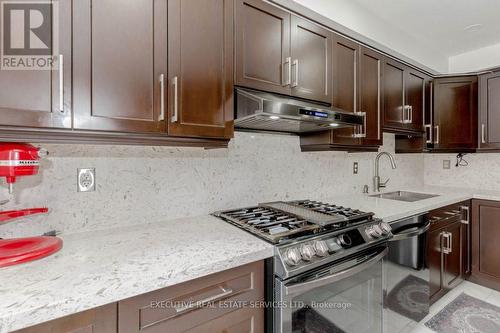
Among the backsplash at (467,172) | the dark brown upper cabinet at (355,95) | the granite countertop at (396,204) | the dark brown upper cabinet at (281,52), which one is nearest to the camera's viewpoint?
the dark brown upper cabinet at (281,52)

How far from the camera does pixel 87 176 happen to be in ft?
4.09

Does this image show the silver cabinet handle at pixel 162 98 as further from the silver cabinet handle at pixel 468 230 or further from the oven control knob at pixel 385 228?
the silver cabinet handle at pixel 468 230

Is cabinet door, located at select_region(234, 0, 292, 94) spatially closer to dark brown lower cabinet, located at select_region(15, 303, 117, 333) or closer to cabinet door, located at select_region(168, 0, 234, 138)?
cabinet door, located at select_region(168, 0, 234, 138)

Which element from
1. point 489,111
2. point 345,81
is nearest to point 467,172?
point 489,111

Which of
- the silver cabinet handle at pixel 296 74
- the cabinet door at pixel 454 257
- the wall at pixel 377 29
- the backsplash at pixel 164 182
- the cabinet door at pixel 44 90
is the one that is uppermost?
the wall at pixel 377 29

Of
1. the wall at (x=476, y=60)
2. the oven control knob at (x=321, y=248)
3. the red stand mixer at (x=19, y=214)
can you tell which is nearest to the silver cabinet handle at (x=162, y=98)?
the red stand mixer at (x=19, y=214)

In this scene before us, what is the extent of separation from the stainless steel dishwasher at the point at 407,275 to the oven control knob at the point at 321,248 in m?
0.61

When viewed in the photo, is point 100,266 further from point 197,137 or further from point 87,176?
point 197,137

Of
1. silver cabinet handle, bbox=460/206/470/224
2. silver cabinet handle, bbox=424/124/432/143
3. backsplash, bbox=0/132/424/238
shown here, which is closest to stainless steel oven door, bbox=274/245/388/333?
backsplash, bbox=0/132/424/238

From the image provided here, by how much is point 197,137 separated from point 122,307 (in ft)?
2.51

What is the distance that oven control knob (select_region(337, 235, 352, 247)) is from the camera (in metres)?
1.30

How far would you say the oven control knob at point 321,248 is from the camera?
118 cm

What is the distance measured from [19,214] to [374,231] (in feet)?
5.66

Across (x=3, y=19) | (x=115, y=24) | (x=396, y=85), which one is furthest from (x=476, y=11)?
(x=3, y=19)
